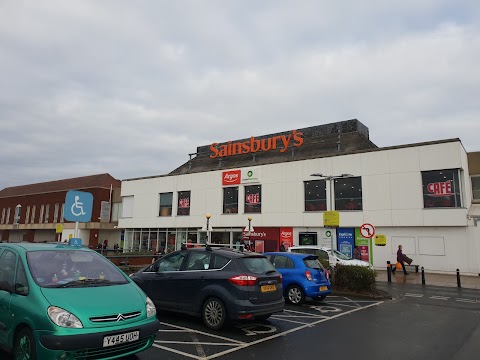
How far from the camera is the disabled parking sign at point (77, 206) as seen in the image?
10.3 m

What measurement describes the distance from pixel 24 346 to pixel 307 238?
25.4m

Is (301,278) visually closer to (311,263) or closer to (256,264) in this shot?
(311,263)

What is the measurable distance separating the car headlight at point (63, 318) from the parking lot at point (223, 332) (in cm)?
167

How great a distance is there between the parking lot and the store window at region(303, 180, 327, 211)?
1825cm

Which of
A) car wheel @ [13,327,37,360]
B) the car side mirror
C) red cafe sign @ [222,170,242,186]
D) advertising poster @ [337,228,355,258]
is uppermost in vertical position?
red cafe sign @ [222,170,242,186]

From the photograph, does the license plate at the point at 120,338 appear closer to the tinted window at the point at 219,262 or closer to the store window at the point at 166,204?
the tinted window at the point at 219,262

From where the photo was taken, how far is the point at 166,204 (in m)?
38.2

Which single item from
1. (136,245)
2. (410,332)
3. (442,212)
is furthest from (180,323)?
(136,245)

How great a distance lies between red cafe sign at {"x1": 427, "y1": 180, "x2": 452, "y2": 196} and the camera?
23.2 m

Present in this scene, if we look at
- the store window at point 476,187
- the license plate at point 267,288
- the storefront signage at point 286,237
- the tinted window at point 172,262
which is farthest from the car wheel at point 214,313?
the store window at point 476,187

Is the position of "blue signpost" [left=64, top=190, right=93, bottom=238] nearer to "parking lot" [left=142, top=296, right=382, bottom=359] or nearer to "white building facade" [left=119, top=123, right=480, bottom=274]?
"parking lot" [left=142, top=296, right=382, bottom=359]

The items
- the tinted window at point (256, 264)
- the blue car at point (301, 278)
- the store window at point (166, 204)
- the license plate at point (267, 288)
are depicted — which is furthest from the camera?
the store window at point (166, 204)

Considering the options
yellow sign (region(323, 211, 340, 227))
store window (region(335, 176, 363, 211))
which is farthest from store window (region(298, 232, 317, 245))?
yellow sign (region(323, 211, 340, 227))

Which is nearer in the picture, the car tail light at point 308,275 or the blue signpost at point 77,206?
the blue signpost at point 77,206
